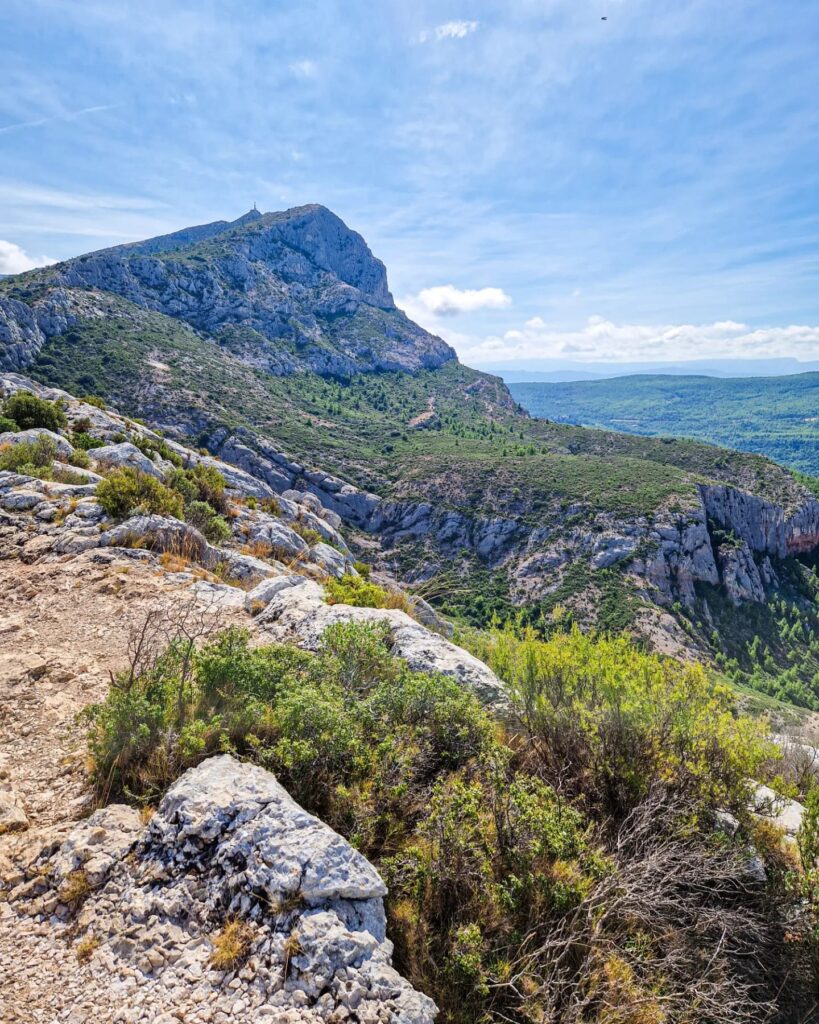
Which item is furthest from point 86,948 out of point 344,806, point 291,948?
point 344,806

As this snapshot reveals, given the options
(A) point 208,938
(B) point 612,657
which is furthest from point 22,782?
(B) point 612,657

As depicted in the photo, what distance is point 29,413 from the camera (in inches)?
686

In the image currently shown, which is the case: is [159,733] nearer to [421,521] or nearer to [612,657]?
[612,657]

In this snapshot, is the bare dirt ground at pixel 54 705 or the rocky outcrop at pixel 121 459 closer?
the bare dirt ground at pixel 54 705

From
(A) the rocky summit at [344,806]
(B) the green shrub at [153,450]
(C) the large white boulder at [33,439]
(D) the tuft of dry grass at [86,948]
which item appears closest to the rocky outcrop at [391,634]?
(A) the rocky summit at [344,806]

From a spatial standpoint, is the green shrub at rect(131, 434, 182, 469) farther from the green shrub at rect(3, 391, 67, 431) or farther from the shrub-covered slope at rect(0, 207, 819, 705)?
the shrub-covered slope at rect(0, 207, 819, 705)

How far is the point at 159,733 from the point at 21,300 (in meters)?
92.3

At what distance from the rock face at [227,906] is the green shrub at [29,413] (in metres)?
17.8

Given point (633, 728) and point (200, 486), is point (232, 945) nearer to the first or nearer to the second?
point (633, 728)

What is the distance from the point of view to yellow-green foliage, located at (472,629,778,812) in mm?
4781

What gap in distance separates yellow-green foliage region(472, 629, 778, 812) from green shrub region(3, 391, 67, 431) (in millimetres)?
18800

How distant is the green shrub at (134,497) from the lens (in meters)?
10.3

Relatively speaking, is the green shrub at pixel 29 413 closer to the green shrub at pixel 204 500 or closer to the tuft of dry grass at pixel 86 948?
the green shrub at pixel 204 500

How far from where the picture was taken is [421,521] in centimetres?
6750
